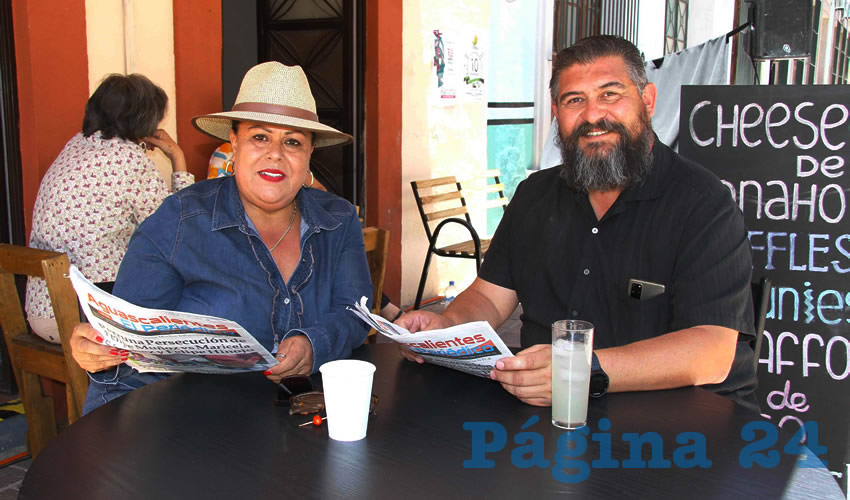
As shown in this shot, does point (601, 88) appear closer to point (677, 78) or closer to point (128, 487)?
point (128, 487)

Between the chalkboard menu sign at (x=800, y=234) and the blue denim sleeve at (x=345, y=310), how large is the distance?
1.43 metres

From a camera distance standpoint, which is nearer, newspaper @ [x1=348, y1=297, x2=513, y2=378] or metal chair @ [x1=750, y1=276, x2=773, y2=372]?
newspaper @ [x1=348, y1=297, x2=513, y2=378]

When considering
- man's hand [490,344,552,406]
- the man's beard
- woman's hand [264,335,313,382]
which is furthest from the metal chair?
woman's hand [264,335,313,382]

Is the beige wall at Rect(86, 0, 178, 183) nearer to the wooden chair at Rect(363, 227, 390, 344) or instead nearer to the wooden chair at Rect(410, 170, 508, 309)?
the wooden chair at Rect(363, 227, 390, 344)

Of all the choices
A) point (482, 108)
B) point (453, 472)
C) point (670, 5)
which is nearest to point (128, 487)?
point (453, 472)

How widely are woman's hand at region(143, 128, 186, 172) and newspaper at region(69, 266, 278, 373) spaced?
7.06ft

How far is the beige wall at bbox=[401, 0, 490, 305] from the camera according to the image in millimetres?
5961

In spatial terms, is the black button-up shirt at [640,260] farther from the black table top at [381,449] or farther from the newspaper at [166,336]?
the newspaper at [166,336]

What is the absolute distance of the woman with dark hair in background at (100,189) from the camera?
10.4 feet

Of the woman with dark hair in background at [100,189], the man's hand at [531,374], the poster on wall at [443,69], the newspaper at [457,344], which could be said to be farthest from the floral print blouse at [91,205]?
the poster on wall at [443,69]

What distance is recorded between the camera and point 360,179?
568 centimetres

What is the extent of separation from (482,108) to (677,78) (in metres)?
1.96

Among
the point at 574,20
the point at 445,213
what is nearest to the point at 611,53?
the point at 445,213

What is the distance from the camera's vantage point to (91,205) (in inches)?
125
